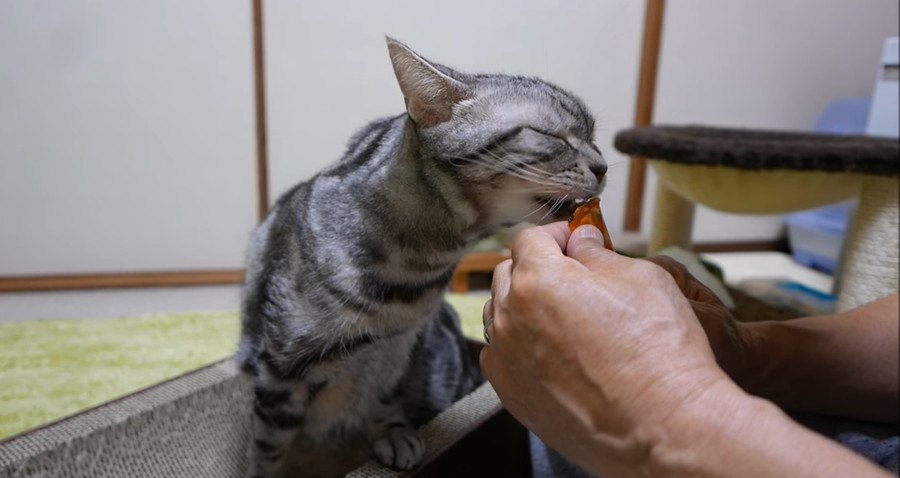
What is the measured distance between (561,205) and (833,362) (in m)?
0.37

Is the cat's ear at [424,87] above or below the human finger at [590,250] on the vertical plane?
above

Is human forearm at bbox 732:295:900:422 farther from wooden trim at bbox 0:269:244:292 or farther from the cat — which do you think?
wooden trim at bbox 0:269:244:292

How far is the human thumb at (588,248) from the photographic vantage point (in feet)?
1.48

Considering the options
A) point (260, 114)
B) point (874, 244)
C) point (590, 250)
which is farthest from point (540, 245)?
point (874, 244)

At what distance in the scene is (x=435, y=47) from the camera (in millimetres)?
598

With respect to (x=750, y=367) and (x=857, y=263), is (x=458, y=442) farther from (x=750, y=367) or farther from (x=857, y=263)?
(x=857, y=263)

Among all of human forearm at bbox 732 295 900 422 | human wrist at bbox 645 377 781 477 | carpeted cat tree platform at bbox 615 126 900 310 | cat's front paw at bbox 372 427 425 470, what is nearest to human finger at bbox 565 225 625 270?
human wrist at bbox 645 377 781 477

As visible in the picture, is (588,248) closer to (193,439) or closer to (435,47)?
(435,47)

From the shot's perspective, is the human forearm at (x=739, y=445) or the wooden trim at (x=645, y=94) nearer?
the human forearm at (x=739, y=445)

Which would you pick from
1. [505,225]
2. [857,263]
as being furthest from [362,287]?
[857,263]

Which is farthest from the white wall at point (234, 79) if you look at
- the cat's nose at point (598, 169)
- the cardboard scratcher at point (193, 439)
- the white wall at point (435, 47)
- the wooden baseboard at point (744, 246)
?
the wooden baseboard at point (744, 246)

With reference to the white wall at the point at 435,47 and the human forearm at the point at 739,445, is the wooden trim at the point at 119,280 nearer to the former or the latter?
the white wall at the point at 435,47

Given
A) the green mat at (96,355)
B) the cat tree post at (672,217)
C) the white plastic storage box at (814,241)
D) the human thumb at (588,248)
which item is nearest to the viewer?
the human thumb at (588,248)

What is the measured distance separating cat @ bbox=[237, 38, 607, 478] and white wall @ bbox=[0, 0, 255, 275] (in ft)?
0.73
